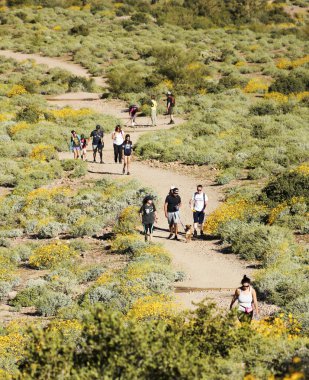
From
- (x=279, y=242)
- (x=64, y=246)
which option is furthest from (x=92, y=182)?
(x=279, y=242)

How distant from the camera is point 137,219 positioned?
18969 mm

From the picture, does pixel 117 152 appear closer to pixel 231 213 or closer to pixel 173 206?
pixel 231 213

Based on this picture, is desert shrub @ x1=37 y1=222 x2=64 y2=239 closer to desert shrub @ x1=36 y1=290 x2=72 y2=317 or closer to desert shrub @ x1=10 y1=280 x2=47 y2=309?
desert shrub @ x1=10 y1=280 x2=47 y2=309

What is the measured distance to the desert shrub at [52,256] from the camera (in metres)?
16.9

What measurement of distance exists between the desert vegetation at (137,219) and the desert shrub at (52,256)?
45 mm

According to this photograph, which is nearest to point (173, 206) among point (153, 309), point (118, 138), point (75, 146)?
point (153, 309)

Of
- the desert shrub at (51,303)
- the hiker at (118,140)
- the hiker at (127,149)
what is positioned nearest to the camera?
the desert shrub at (51,303)

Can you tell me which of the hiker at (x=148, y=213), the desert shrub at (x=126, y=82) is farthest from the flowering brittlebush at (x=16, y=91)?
the hiker at (x=148, y=213)

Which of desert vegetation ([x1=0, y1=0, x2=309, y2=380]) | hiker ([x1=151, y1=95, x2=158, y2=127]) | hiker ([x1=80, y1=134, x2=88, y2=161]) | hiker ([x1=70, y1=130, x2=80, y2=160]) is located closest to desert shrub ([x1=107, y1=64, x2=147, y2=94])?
desert vegetation ([x1=0, y1=0, x2=309, y2=380])

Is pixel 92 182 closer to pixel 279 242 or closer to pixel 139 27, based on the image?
pixel 279 242

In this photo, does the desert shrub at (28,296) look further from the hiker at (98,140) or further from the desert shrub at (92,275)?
the hiker at (98,140)

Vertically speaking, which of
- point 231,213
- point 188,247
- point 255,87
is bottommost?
point 188,247

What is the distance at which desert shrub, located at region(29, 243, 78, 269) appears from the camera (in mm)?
16902

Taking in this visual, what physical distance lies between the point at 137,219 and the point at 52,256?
327 cm
